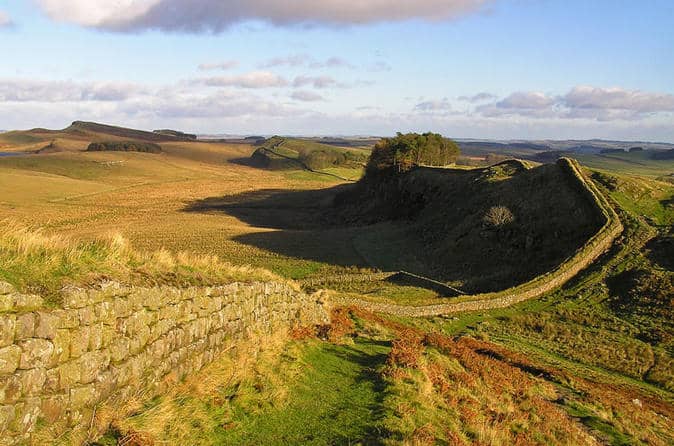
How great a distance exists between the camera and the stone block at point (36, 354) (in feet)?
23.4

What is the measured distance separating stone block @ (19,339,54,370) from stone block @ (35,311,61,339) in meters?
0.09

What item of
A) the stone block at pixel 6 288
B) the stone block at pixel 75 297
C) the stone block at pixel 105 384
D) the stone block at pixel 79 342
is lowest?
the stone block at pixel 105 384

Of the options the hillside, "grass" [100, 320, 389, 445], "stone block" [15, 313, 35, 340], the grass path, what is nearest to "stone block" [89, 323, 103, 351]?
"stone block" [15, 313, 35, 340]

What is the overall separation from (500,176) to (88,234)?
52539mm

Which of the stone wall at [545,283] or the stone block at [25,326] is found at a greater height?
the stone block at [25,326]

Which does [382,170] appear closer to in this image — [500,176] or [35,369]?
[500,176]

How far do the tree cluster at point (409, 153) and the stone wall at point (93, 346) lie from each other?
8750 cm

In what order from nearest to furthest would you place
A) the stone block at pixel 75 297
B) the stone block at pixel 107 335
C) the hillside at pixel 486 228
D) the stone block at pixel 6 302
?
1. the stone block at pixel 6 302
2. the stone block at pixel 75 297
3. the stone block at pixel 107 335
4. the hillside at pixel 486 228

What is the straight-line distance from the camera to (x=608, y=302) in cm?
3591

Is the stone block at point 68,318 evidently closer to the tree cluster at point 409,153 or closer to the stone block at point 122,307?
the stone block at point 122,307

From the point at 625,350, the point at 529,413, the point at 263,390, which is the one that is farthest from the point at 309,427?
the point at 625,350

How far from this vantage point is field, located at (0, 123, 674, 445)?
948cm

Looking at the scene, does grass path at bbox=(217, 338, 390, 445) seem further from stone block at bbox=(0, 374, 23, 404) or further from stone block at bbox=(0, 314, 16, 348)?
stone block at bbox=(0, 314, 16, 348)

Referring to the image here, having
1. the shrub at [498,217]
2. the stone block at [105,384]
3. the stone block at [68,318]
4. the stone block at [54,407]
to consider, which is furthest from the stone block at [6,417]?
the shrub at [498,217]
